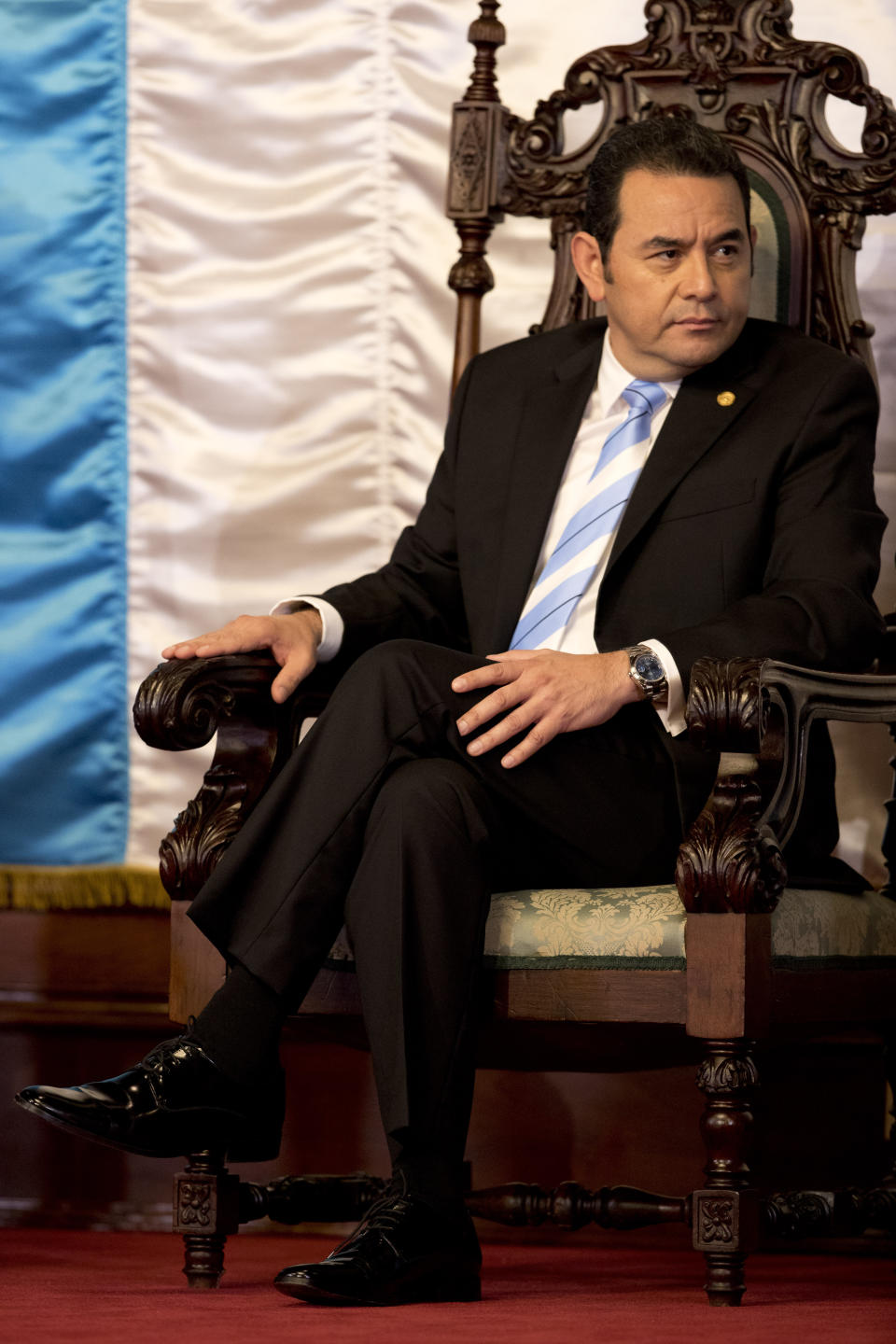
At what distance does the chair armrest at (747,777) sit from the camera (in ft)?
6.88

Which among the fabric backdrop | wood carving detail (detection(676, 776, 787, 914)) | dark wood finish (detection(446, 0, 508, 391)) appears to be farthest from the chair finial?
wood carving detail (detection(676, 776, 787, 914))

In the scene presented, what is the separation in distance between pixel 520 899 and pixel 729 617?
455 millimetres

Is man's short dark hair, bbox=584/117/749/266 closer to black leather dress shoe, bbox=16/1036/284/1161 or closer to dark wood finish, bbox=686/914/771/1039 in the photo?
dark wood finish, bbox=686/914/771/1039

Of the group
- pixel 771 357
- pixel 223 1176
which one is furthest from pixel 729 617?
pixel 223 1176

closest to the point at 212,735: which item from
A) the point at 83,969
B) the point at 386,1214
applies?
the point at 386,1214

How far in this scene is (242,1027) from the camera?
83.6 inches

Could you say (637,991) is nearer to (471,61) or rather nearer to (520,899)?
(520,899)

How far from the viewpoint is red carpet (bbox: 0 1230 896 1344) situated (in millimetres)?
1874

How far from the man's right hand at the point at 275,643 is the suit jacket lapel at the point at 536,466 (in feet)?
1.04

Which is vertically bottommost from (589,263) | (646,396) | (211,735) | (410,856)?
(410,856)

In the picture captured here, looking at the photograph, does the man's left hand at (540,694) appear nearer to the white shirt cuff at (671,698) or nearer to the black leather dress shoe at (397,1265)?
the white shirt cuff at (671,698)

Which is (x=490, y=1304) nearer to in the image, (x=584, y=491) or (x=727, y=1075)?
(x=727, y=1075)

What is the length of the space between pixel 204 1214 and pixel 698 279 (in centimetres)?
147

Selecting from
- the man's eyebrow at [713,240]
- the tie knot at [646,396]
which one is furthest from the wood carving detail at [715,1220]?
the man's eyebrow at [713,240]
